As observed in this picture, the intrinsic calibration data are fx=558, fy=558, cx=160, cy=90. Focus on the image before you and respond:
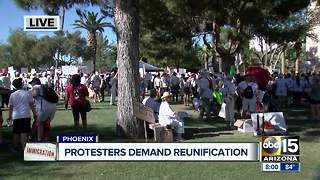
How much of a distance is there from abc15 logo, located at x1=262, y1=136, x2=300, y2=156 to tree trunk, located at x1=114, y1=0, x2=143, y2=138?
8122 millimetres

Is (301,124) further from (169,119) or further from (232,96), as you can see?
(169,119)

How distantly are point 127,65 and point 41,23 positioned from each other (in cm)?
442

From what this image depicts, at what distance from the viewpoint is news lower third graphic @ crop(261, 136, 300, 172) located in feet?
18.7

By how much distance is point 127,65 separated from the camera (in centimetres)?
1370

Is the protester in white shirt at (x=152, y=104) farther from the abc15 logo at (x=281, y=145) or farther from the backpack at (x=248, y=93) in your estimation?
the abc15 logo at (x=281, y=145)

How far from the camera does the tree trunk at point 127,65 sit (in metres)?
13.6

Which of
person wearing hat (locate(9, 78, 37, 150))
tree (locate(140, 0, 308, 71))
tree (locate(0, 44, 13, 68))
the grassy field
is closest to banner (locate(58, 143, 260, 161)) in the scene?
the grassy field

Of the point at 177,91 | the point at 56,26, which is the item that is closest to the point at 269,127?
the point at 56,26

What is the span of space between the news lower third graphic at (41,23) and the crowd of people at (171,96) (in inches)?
97.1

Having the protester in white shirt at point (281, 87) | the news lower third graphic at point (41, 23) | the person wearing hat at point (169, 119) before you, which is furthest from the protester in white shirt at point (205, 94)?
the news lower third graphic at point (41, 23)

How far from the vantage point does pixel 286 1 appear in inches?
841

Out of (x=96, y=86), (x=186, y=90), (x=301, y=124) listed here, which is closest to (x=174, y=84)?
(x=186, y=90)

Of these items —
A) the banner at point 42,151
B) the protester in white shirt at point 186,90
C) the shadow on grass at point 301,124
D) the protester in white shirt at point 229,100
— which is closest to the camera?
the banner at point 42,151

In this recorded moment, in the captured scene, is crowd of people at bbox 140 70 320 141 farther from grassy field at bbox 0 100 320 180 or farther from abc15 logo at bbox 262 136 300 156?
abc15 logo at bbox 262 136 300 156
